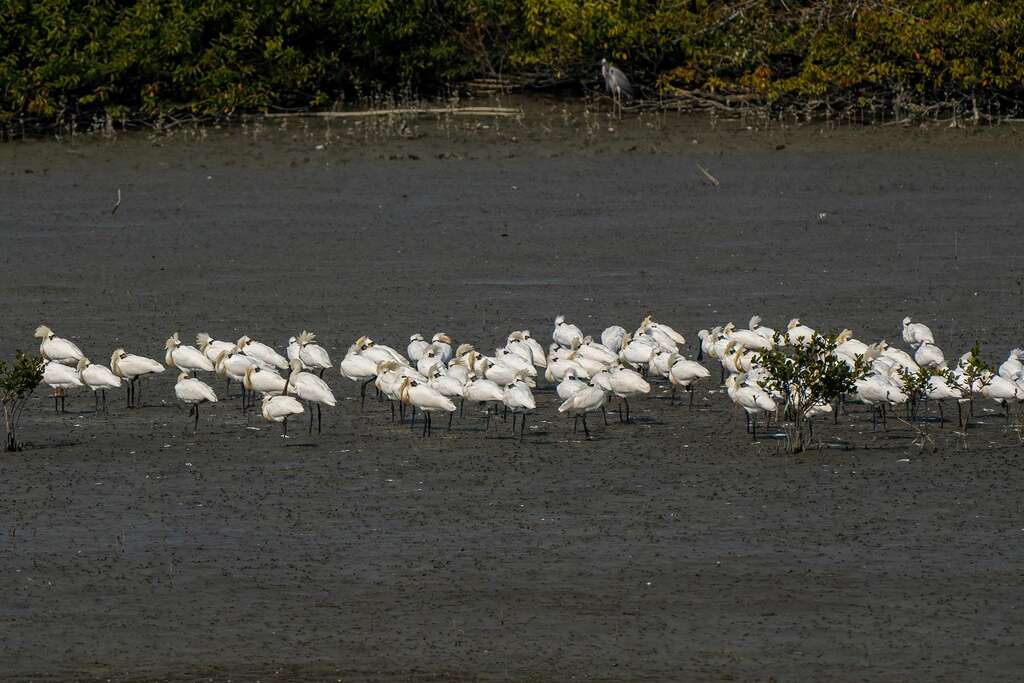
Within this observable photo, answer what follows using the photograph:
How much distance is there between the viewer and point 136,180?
2794 cm

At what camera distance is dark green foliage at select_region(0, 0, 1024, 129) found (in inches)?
1200

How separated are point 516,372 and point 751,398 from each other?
6.23 feet

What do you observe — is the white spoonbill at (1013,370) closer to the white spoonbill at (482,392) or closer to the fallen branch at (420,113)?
the white spoonbill at (482,392)

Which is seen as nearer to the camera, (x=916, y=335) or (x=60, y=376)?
(x=60, y=376)

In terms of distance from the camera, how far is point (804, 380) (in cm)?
1345

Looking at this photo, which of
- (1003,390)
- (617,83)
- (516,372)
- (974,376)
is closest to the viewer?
(974,376)

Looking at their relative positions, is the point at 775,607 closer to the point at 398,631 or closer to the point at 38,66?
the point at 398,631

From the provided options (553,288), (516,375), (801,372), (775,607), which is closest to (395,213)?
(553,288)

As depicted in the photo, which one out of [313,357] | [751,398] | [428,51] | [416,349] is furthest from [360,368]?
[428,51]

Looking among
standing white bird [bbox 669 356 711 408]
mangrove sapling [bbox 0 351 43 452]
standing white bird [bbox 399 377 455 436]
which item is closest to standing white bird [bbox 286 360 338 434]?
standing white bird [bbox 399 377 455 436]

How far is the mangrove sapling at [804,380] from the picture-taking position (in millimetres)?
13391

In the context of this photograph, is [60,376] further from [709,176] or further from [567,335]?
[709,176]

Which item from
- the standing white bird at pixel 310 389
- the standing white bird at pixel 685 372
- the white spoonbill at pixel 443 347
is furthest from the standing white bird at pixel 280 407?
the standing white bird at pixel 685 372

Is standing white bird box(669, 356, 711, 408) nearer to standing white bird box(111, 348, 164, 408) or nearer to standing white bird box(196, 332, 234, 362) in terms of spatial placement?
standing white bird box(196, 332, 234, 362)
